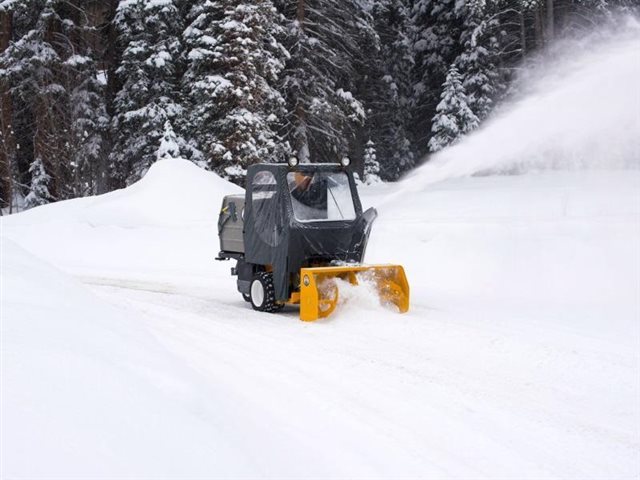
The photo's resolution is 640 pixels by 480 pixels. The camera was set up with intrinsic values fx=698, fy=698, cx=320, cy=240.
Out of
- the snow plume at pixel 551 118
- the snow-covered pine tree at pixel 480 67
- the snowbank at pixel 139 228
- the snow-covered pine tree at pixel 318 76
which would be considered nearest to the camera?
the snow plume at pixel 551 118

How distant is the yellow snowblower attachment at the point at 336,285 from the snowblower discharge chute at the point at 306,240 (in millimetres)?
12

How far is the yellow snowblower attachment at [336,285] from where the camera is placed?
8242 mm

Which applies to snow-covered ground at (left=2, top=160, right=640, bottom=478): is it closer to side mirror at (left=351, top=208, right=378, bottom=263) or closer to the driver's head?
side mirror at (left=351, top=208, right=378, bottom=263)

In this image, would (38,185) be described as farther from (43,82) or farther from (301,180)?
(301,180)

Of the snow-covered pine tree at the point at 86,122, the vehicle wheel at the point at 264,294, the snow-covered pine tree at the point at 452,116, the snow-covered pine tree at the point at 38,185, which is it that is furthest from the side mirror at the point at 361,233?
the snow-covered pine tree at the point at 452,116

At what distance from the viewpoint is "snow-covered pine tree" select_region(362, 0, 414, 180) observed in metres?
38.6

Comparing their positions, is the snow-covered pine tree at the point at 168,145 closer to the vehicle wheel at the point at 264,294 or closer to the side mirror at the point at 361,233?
the vehicle wheel at the point at 264,294

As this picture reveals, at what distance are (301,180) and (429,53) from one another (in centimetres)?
3276

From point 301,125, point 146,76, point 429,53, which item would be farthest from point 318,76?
point 429,53

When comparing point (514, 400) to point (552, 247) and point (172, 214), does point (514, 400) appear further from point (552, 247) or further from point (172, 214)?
point (172, 214)

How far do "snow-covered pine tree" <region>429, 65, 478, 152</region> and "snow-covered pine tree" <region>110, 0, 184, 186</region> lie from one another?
488 inches

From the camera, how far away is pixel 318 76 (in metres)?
28.6

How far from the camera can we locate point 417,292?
1057 centimetres

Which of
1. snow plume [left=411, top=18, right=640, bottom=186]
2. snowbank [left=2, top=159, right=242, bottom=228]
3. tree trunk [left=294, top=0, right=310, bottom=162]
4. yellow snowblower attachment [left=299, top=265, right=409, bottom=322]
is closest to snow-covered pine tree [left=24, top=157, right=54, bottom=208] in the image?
snowbank [left=2, top=159, right=242, bottom=228]
